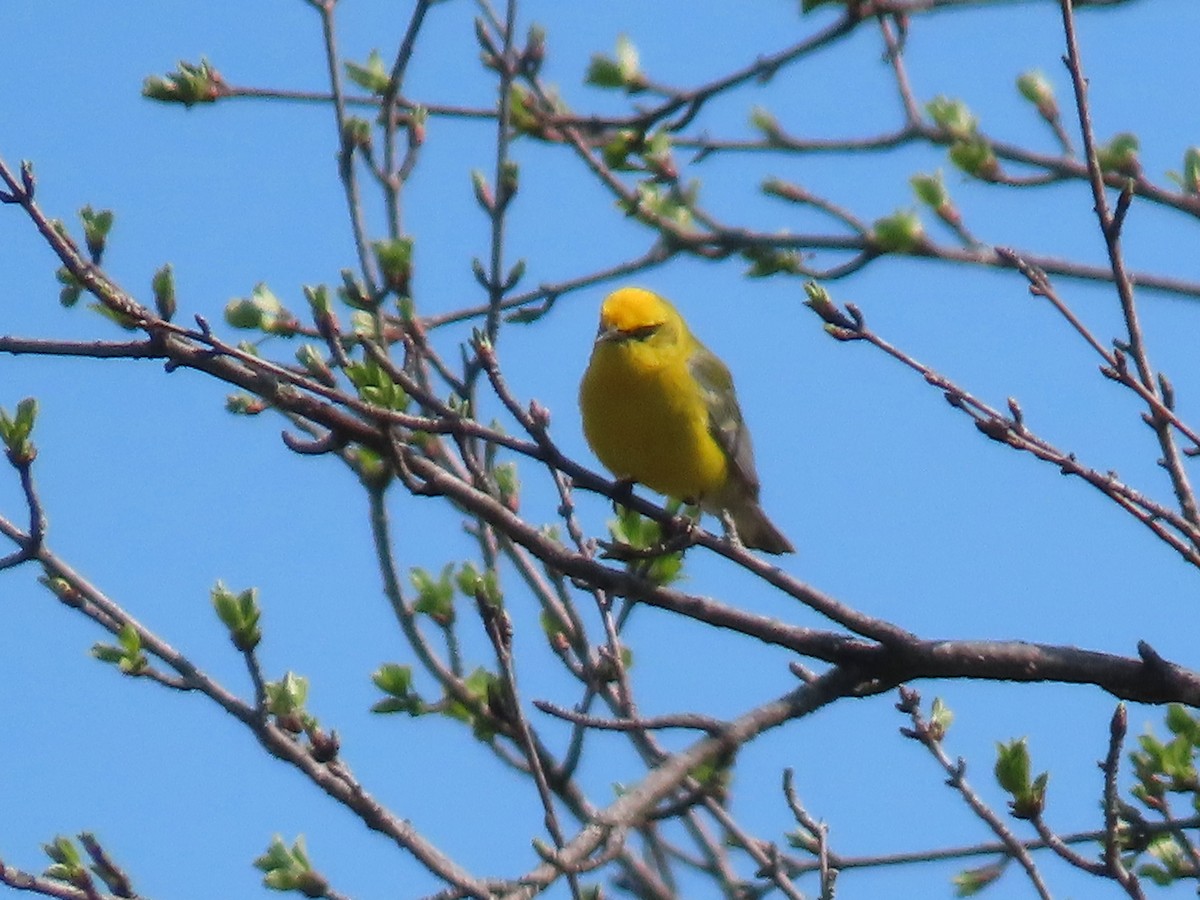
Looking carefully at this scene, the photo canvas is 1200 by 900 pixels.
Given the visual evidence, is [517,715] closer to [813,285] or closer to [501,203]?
[813,285]

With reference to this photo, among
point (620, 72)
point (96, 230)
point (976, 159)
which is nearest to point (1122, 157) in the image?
point (976, 159)

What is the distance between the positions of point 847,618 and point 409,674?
125 cm

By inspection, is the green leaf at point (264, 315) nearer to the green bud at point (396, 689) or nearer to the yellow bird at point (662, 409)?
the green bud at point (396, 689)

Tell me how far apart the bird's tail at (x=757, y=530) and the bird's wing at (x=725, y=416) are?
9 centimetres

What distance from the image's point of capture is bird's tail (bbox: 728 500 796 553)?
6.84 metres

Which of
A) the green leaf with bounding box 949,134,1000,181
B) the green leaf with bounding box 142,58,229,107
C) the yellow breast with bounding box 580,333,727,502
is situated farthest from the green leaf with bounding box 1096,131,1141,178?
the green leaf with bounding box 142,58,229,107

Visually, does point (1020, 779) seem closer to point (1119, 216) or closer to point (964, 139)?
point (1119, 216)

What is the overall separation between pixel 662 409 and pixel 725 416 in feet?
1.42

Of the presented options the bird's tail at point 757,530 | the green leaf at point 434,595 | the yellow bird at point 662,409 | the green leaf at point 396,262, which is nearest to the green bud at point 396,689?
the green leaf at point 434,595

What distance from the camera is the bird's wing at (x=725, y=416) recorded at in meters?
6.37

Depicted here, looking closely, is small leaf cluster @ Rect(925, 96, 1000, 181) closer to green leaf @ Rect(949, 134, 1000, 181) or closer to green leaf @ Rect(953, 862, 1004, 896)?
green leaf @ Rect(949, 134, 1000, 181)

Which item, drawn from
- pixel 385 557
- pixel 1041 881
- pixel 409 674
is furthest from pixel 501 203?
pixel 1041 881

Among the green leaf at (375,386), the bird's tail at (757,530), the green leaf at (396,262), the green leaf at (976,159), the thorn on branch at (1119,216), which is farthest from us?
the bird's tail at (757,530)

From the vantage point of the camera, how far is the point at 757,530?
6910 mm
